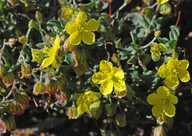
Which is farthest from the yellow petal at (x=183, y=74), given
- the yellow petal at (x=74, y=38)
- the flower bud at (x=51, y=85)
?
the flower bud at (x=51, y=85)

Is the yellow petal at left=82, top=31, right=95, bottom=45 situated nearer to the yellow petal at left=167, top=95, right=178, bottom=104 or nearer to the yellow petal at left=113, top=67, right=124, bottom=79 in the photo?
the yellow petal at left=113, top=67, right=124, bottom=79

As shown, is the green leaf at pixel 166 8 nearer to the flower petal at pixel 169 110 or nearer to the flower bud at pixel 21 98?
the flower petal at pixel 169 110

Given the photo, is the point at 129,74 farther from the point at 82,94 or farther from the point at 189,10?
the point at 189,10

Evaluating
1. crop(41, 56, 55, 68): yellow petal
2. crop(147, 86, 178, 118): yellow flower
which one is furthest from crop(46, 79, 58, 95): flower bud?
crop(147, 86, 178, 118): yellow flower

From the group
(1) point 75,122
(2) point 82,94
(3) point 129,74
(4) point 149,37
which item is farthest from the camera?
(1) point 75,122

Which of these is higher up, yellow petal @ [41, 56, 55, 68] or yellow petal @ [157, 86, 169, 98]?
yellow petal @ [41, 56, 55, 68]

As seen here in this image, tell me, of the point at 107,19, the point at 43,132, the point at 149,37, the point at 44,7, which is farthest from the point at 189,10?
the point at 43,132
